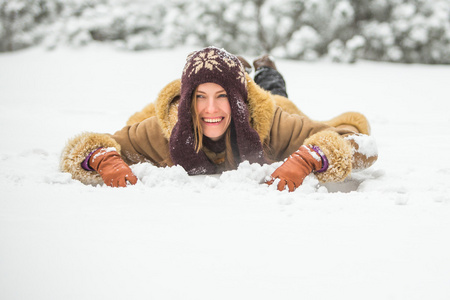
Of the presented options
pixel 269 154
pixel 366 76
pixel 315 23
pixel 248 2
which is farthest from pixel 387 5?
pixel 269 154

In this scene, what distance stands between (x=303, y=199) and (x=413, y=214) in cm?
31

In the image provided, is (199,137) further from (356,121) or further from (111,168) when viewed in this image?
(356,121)

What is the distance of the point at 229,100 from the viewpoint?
1.50 m

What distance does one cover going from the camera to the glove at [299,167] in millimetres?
1329

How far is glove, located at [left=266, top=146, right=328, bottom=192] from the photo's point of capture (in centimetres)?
133

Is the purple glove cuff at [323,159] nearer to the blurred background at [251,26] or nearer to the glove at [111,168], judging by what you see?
the glove at [111,168]

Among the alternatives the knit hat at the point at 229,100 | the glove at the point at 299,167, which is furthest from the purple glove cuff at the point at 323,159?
the knit hat at the point at 229,100

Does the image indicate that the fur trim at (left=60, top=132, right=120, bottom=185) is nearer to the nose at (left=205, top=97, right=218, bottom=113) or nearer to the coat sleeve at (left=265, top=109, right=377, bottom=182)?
the nose at (left=205, top=97, right=218, bottom=113)

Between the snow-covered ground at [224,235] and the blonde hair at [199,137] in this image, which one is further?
the blonde hair at [199,137]

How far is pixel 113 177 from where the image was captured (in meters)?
1.38

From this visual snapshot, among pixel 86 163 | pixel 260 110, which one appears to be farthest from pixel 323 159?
pixel 86 163

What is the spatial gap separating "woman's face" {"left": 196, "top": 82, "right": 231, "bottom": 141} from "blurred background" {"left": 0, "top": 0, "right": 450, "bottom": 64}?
17.1ft

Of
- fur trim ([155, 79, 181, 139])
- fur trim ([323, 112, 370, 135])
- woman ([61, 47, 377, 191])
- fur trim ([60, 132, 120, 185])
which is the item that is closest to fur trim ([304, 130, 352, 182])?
woman ([61, 47, 377, 191])

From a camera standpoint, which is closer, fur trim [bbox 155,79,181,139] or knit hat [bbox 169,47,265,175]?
knit hat [bbox 169,47,265,175]
